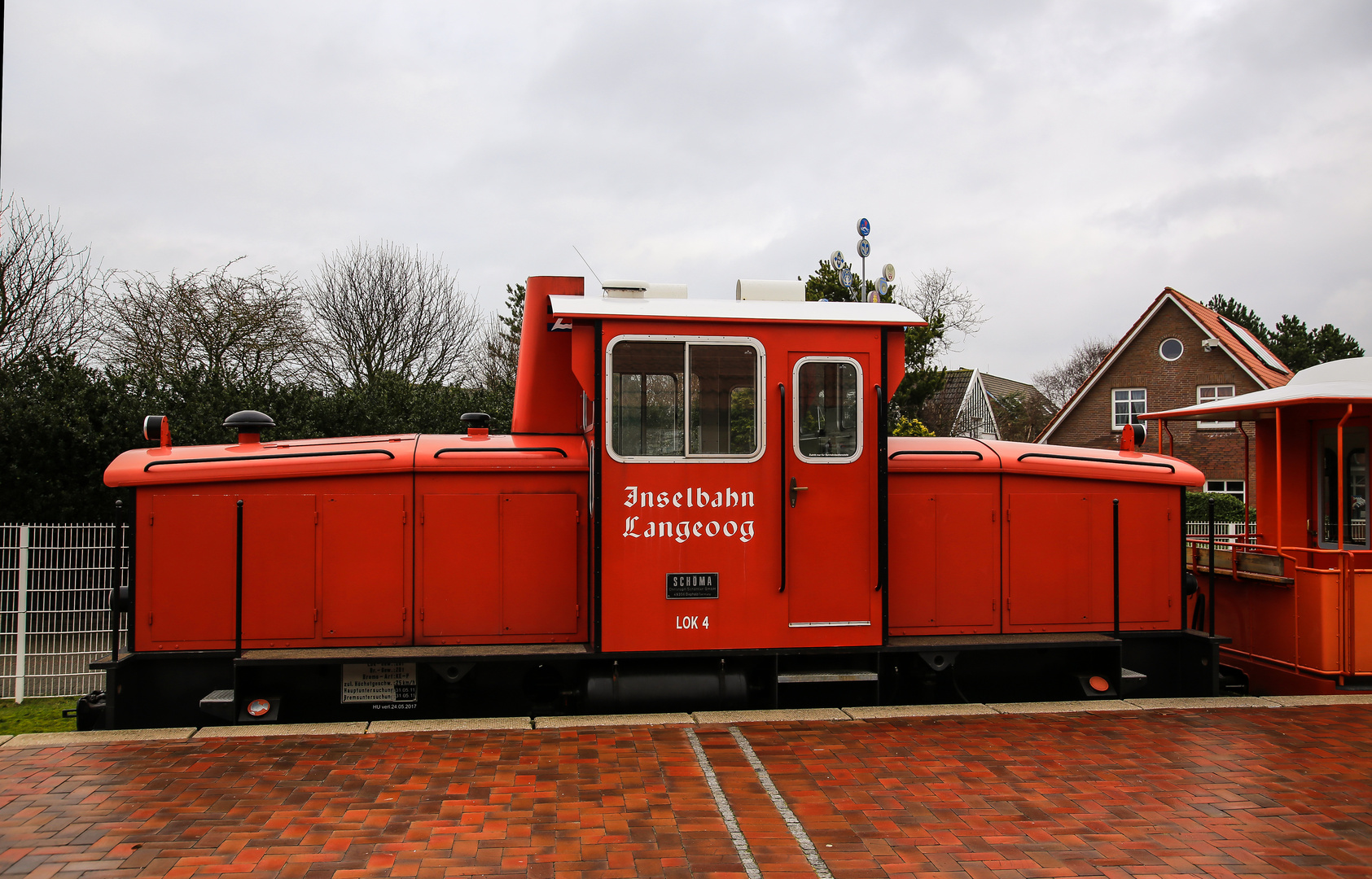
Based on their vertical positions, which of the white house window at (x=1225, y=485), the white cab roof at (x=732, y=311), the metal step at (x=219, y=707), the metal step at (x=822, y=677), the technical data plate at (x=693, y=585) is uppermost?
the white cab roof at (x=732, y=311)

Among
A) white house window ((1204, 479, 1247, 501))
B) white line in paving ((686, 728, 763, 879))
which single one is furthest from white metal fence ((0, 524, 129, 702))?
white house window ((1204, 479, 1247, 501))

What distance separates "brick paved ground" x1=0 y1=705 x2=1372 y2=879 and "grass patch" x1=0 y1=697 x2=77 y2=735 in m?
3.82

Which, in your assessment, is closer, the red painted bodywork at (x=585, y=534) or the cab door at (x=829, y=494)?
the red painted bodywork at (x=585, y=534)

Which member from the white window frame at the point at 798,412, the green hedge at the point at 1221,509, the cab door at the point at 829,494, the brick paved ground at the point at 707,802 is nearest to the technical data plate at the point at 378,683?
the brick paved ground at the point at 707,802

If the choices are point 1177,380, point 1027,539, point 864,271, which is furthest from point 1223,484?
point 1027,539

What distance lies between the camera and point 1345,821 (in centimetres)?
443

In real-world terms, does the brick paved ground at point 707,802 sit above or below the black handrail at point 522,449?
below

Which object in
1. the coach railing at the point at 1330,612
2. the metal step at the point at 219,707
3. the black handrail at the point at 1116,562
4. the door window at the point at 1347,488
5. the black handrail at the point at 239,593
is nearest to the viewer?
the metal step at the point at 219,707

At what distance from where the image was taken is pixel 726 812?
14.7ft

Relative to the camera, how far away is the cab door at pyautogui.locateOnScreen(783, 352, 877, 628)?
6.16 metres

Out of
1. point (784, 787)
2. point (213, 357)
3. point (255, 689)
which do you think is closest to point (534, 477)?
point (255, 689)

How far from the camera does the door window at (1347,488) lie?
8.05m

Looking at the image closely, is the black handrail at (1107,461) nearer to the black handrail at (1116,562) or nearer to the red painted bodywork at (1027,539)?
the red painted bodywork at (1027,539)

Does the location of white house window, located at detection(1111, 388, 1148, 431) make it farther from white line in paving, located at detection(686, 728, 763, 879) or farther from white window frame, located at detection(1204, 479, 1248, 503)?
white line in paving, located at detection(686, 728, 763, 879)
